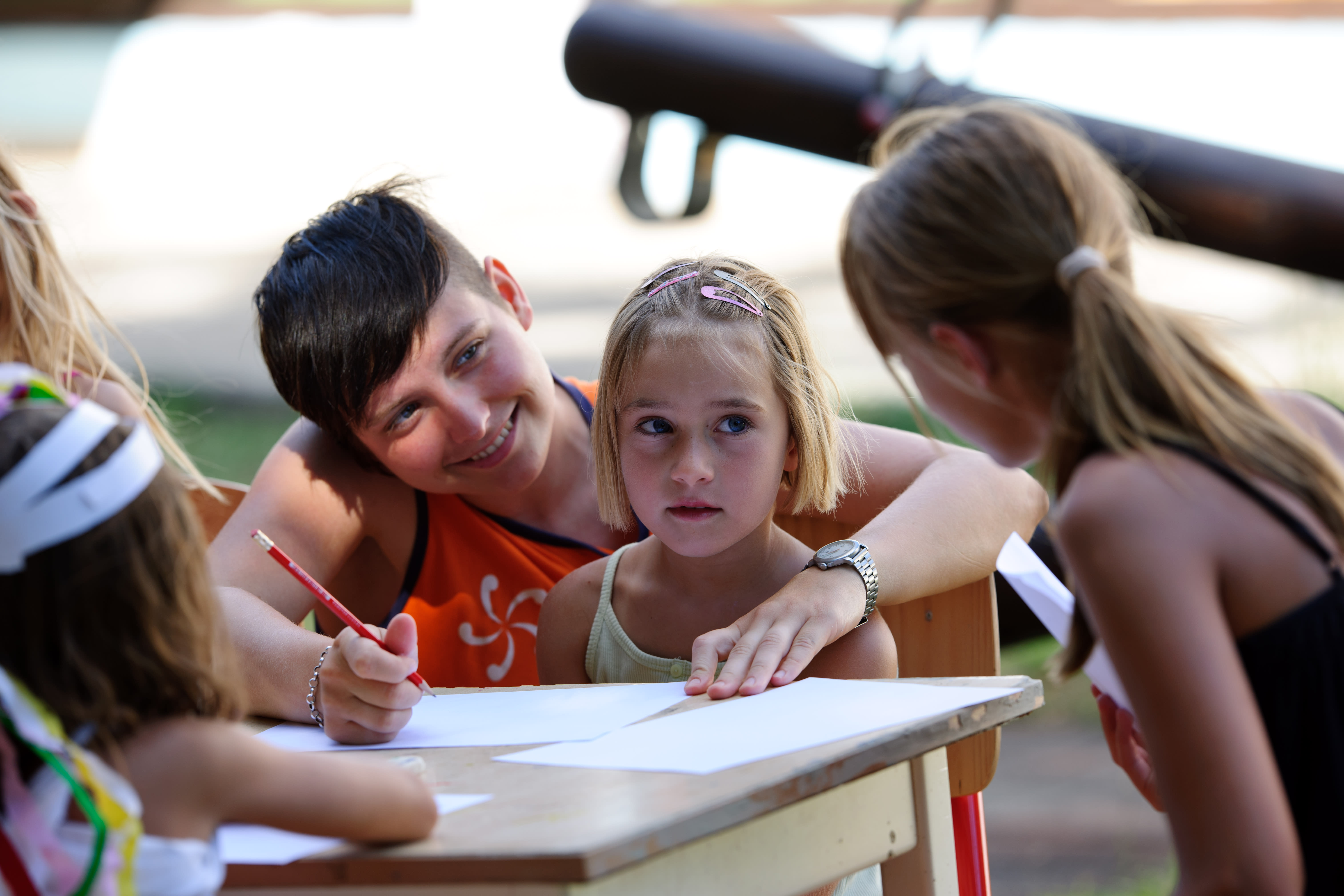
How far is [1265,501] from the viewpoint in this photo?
0.82 m

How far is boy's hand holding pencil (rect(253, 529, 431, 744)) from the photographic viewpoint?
1069 mm

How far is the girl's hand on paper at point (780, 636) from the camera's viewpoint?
43.9 inches

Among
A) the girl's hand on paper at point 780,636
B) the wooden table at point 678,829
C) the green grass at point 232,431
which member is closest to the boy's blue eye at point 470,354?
the girl's hand on paper at point 780,636

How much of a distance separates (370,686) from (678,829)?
1.48 ft

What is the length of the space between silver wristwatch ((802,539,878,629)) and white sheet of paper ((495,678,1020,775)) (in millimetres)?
176

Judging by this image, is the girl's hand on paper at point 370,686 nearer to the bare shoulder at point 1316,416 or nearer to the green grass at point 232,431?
the bare shoulder at point 1316,416

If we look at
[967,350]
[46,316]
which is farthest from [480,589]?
[967,350]

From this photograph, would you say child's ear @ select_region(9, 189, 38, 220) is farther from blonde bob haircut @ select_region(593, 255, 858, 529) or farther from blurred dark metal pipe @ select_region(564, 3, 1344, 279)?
blurred dark metal pipe @ select_region(564, 3, 1344, 279)

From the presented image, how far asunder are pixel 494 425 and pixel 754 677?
1.76 feet

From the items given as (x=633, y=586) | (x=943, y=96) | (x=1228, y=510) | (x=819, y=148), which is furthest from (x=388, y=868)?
(x=943, y=96)

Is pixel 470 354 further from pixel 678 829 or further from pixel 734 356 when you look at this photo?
pixel 678 829

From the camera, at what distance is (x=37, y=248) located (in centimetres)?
141

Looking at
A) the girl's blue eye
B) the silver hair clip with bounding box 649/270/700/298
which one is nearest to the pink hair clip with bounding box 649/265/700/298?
the silver hair clip with bounding box 649/270/700/298

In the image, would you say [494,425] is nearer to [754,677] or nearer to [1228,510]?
[754,677]
